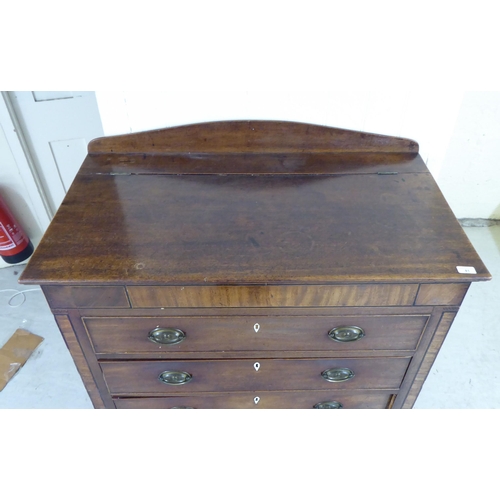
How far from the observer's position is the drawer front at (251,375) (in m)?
1.14

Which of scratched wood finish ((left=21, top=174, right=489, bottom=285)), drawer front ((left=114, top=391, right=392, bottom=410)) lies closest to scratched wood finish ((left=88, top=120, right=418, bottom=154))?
scratched wood finish ((left=21, top=174, right=489, bottom=285))

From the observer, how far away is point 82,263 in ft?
3.08

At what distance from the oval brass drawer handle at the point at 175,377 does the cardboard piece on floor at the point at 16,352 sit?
2.84 ft

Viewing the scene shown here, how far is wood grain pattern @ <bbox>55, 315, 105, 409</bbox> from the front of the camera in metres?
1.02

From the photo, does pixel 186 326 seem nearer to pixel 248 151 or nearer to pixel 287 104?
pixel 248 151

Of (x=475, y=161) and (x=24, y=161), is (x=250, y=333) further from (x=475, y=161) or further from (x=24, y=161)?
(x=475, y=161)

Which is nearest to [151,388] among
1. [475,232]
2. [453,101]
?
[453,101]

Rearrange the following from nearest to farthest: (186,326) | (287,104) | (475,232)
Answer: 1. (186,326)
2. (287,104)
3. (475,232)

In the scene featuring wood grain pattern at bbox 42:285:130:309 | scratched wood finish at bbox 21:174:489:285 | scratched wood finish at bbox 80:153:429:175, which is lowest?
wood grain pattern at bbox 42:285:130:309

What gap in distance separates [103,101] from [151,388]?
2.91ft

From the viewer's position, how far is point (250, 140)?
128cm

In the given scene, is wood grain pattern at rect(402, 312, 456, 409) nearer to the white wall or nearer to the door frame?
the white wall

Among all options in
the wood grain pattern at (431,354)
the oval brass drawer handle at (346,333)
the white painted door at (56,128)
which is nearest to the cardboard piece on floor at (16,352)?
the white painted door at (56,128)

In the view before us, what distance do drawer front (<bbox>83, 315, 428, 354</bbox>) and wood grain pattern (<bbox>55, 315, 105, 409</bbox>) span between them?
0.05 m
